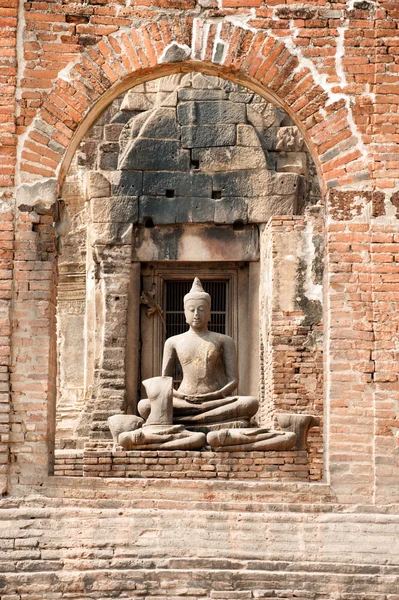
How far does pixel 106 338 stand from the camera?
1772cm

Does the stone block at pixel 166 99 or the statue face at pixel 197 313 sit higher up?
the stone block at pixel 166 99

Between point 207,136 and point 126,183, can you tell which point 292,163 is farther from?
point 126,183

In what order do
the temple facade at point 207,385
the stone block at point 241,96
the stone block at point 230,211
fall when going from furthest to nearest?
1. the stone block at point 241,96
2. the stone block at point 230,211
3. the temple facade at point 207,385

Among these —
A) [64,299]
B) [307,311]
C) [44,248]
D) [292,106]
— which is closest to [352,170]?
[292,106]

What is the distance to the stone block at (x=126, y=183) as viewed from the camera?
17.9m

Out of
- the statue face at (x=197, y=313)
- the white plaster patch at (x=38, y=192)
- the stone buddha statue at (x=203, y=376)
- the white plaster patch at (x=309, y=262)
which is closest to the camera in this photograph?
the white plaster patch at (x=38, y=192)

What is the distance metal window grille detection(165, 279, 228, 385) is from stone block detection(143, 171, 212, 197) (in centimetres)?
114

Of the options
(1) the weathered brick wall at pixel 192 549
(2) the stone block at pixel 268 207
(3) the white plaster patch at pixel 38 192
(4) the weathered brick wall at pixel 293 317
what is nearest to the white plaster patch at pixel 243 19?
(3) the white plaster patch at pixel 38 192

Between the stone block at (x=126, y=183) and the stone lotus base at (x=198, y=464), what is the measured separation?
5785 mm

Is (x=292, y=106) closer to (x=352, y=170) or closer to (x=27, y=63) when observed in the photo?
(x=352, y=170)

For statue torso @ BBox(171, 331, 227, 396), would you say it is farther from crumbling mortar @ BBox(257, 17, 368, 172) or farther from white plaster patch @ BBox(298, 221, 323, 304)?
crumbling mortar @ BBox(257, 17, 368, 172)

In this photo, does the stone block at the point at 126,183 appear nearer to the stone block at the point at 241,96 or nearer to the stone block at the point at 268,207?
the stone block at the point at 268,207

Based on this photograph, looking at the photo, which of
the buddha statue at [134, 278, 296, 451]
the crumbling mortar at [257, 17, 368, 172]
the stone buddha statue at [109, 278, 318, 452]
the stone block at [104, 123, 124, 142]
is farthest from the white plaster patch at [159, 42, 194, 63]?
the stone block at [104, 123, 124, 142]

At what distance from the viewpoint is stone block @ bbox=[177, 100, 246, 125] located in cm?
1814
